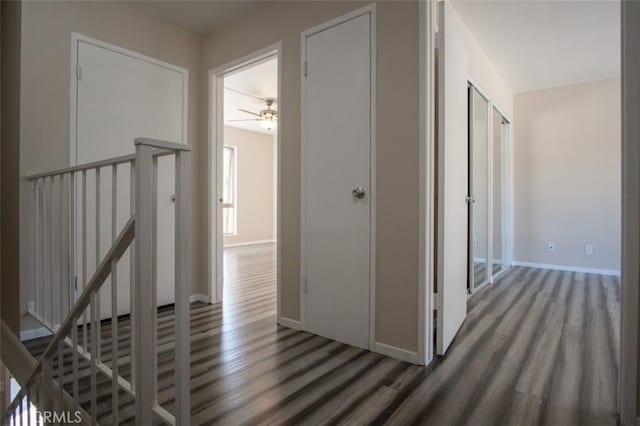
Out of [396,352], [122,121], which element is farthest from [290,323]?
[122,121]

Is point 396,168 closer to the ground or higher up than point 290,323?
higher up

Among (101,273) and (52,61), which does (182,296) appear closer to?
(101,273)

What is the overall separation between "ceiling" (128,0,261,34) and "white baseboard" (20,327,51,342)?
2.58m

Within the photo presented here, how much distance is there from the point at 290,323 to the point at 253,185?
19.1 ft

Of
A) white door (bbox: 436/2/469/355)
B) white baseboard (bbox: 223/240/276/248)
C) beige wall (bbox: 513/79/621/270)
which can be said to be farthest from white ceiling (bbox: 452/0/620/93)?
white baseboard (bbox: 223/240/276/248)

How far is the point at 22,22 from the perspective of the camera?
223 cm

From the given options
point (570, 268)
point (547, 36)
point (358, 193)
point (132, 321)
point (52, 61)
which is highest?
point (547, 36)

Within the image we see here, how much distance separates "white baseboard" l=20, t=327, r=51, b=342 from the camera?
90.9 inches

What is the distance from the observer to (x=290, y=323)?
99.7 inches

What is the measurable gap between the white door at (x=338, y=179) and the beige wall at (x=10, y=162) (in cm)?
→ 193

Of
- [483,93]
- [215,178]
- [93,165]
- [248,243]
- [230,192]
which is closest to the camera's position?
[93,165]

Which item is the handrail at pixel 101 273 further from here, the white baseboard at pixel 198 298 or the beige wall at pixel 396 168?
the white baseboard at pixel 198 298

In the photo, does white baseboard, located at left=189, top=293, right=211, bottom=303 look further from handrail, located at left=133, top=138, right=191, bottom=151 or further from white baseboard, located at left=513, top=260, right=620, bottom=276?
white baseboard, located at left=513, top=260, right=620, bottom=276

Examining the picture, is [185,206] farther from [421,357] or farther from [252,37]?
[252,37]
